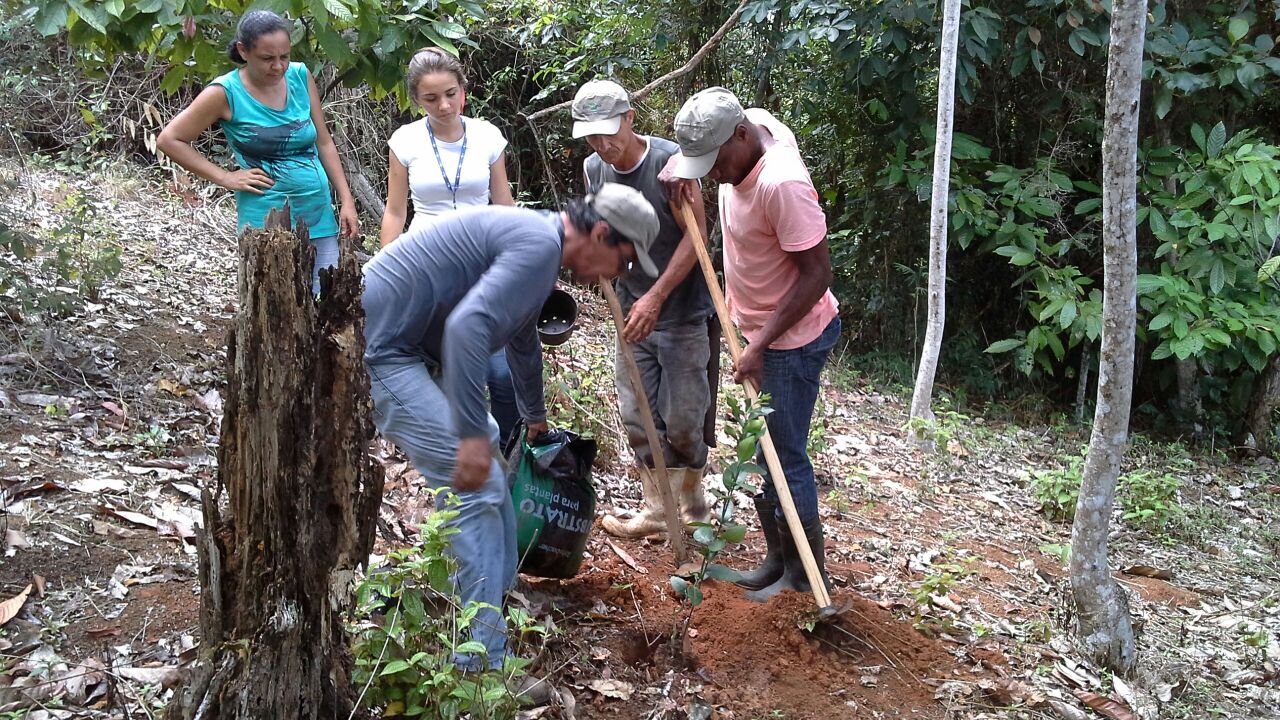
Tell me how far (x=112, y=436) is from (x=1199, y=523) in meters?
6.41

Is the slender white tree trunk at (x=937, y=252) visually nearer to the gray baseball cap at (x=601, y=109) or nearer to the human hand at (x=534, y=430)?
the gray baseball cap at (x=601, y=109)

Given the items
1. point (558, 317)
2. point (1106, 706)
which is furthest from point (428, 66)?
point (1106, 706)

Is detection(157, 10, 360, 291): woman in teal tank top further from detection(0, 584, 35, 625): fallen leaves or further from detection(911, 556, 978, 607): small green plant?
detection(911, 556, 978, 607): small green plant

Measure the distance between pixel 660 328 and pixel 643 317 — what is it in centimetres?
26

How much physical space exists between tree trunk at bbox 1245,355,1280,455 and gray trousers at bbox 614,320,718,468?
6.24 metres

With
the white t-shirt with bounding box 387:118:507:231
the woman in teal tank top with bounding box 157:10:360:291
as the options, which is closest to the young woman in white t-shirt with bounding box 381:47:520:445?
the white t-shirt with bounding box 387:118:507:231

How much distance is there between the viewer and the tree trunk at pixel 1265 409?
8.16 m

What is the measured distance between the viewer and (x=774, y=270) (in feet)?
12.1

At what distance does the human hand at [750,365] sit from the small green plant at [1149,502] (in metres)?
3.48

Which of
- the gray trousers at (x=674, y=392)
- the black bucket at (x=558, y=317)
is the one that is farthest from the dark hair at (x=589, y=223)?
the gray trousers at (x=674, y=392)

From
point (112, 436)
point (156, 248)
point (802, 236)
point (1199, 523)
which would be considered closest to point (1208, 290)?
point (1199, 523)

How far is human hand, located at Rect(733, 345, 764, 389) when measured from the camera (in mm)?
3670

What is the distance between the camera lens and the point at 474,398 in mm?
2766

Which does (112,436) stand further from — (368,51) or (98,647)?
(368,51)
